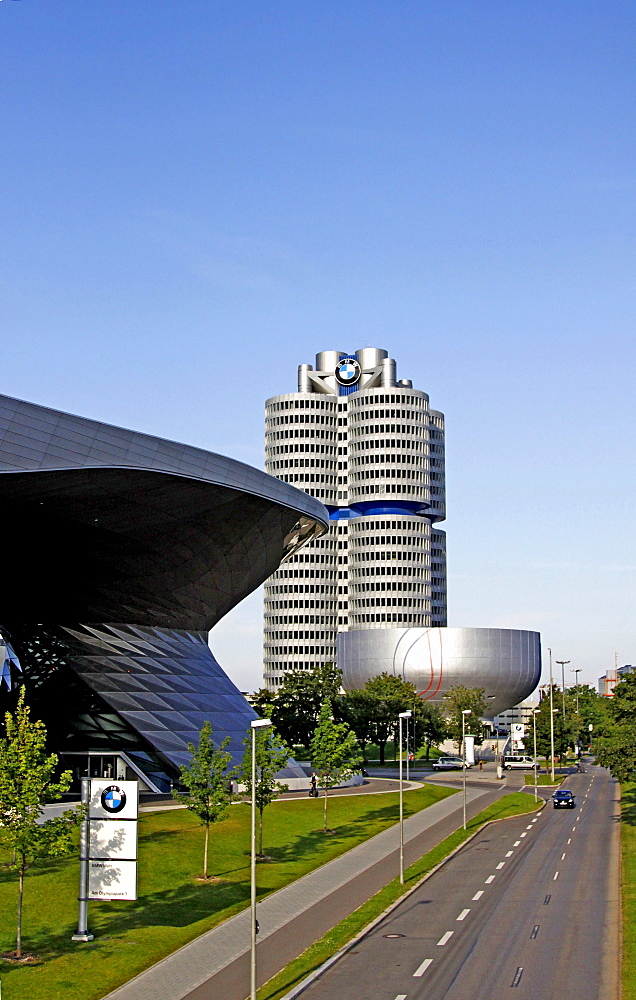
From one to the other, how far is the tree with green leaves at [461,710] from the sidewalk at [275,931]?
7448cm

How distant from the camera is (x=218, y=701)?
232ft

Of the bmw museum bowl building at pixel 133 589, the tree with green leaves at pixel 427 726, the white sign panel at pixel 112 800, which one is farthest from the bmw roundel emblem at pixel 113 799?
the tree with green leaves at pixel 427 726

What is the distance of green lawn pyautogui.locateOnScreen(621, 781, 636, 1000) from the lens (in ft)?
84.9

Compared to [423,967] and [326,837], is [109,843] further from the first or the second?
[326,837]

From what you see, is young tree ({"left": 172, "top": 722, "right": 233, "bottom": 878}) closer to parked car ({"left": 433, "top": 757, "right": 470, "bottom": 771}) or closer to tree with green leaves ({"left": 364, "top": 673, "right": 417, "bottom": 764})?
parked car ({"left": 433, "top": 757, "right": 470, "bottom": 771})

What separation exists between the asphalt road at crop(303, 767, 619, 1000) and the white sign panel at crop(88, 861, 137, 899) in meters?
5.81

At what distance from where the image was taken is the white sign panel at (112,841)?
2925 cm

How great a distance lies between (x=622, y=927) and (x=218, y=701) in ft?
136

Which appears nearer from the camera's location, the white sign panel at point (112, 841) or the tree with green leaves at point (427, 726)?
the white sign panel at point (112, 841)

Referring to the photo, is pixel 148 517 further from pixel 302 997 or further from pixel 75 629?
pixel 302 997

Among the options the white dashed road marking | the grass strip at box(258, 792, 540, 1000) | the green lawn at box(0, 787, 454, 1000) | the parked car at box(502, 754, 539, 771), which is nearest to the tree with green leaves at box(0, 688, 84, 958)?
the green lawn at box(0, 787, 454, 1000)

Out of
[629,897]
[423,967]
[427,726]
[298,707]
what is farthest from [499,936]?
[427,726]

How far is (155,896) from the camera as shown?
36.9 metres

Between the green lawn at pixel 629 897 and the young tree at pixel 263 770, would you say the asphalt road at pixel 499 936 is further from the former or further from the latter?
the young tree at pixel 263 770
